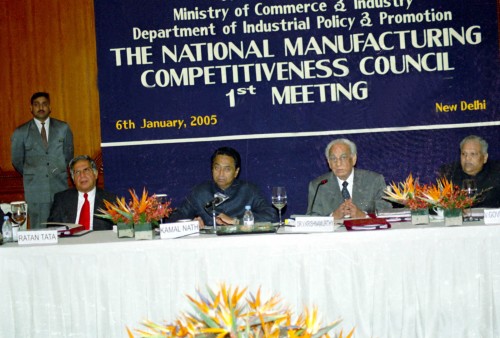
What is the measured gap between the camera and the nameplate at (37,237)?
136 inches

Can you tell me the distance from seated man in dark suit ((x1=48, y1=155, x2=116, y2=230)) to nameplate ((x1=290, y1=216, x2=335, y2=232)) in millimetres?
1427

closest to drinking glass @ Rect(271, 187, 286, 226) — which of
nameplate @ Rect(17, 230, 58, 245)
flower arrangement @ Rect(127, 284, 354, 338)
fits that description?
nameplate @ Rect(17, 230, 58, 245)

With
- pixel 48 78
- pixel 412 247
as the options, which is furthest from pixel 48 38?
pixel 412 247

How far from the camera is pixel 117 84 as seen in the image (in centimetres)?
572

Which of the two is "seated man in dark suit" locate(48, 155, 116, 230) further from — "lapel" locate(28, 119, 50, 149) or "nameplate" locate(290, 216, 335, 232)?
"lapel" locate(28, 119, 50, 149)

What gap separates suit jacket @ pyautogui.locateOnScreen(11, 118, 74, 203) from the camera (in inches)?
235

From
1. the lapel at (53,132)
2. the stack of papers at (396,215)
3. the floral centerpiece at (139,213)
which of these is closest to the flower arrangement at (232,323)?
the floral centerpiece at (139,213)

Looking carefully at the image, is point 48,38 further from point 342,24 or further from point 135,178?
point 342,24

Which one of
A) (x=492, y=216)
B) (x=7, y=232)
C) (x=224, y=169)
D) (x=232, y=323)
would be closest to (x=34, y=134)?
(x=224, y=169)

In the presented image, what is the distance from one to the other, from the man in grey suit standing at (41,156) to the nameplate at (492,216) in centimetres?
363

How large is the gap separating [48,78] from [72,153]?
0.62 meters

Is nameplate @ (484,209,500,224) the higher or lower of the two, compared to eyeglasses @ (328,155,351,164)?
lower

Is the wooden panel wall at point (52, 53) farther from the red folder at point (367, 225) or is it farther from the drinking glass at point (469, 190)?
the drinking glass at point (469, 190)

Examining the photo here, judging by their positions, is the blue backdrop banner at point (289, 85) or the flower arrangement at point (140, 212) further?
the blue backdrop banner at point (289, 85)
